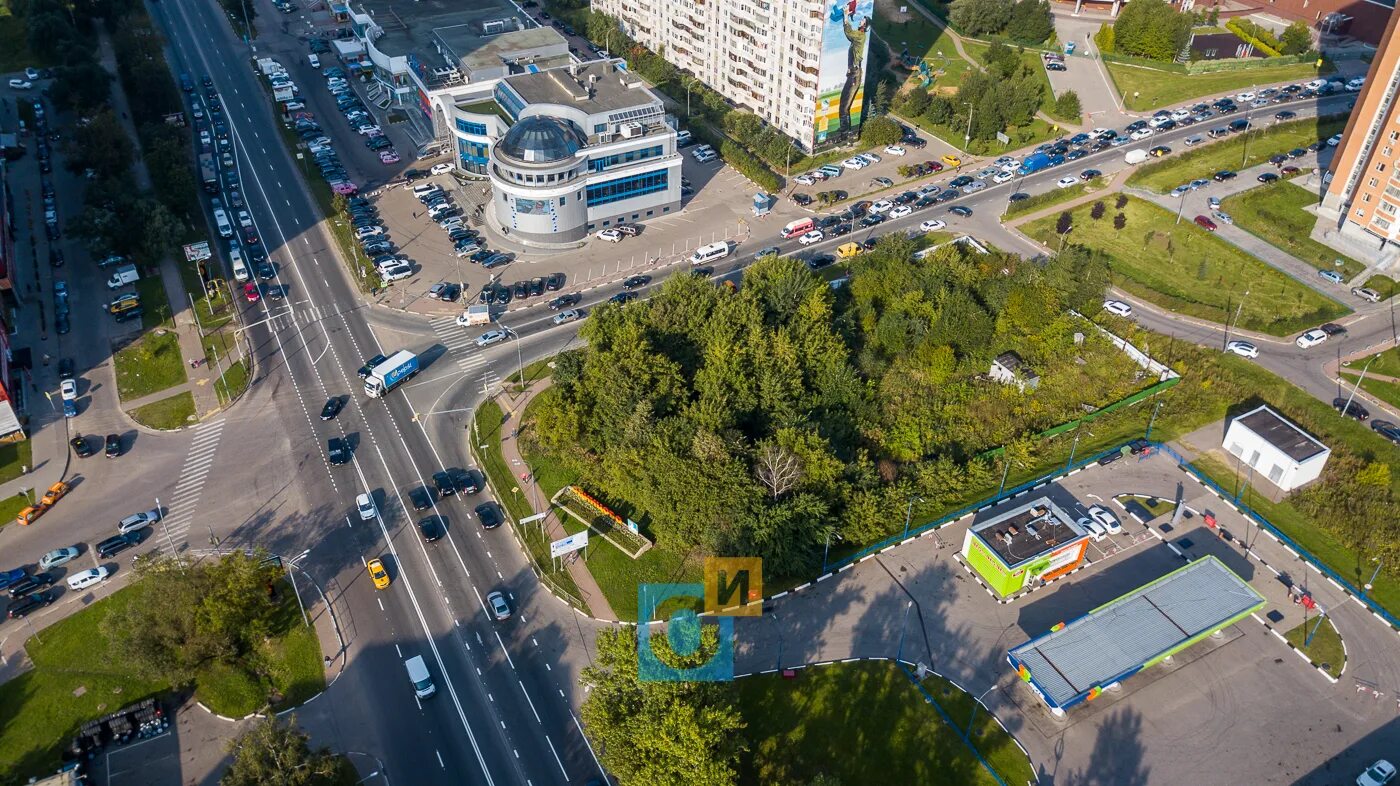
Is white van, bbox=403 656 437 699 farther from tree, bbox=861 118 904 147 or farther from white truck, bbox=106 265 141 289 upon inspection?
tree, bbox=861 118 904 147

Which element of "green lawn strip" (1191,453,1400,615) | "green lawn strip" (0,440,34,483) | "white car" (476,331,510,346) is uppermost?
"white car" (476,331,510,346)

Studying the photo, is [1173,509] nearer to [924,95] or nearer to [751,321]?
[751,321]

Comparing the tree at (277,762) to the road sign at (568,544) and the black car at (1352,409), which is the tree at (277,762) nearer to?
the road sign at (568,544)

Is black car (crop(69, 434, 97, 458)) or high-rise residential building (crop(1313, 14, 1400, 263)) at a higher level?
high-rise residential building (crop(1313, 14, 1400, 263))

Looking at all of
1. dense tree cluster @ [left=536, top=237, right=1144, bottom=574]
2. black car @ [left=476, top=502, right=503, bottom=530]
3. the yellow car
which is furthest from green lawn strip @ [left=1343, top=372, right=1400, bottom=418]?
the yellow car

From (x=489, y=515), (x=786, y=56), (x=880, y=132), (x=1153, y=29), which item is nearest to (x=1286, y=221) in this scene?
(x=880, y=132)
